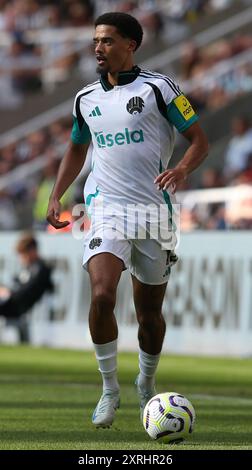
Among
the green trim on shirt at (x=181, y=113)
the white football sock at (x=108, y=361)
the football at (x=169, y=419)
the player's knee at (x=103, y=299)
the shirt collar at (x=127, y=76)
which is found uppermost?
the shirt collar at (x=127, y=76)

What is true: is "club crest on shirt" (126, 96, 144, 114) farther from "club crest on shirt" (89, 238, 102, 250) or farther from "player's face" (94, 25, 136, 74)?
"club crest on shirt" (89, 238, 102, 250)

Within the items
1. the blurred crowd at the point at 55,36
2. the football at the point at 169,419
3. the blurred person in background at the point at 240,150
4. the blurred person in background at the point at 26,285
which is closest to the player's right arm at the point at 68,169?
the football at the point at 169,419

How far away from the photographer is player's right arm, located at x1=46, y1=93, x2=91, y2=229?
9.15 metres

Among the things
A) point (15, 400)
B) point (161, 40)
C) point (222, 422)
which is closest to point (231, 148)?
point (161, 40)

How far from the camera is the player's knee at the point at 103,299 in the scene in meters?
8.50

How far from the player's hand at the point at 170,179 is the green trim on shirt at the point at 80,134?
3.20 ft

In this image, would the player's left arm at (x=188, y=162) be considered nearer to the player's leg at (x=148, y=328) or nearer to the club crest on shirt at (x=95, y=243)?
the club crest on shirt at (x=95, y=243)

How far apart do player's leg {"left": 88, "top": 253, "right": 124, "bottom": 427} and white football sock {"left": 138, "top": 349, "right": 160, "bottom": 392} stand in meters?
0.44

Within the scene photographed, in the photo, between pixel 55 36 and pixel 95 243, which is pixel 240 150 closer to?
pixel 55 36

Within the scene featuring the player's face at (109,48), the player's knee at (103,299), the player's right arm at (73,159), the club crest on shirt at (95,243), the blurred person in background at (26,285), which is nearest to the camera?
the player's knee at (103,299)

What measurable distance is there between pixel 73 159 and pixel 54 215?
18.5 inches

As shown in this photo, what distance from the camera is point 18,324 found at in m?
20.7
